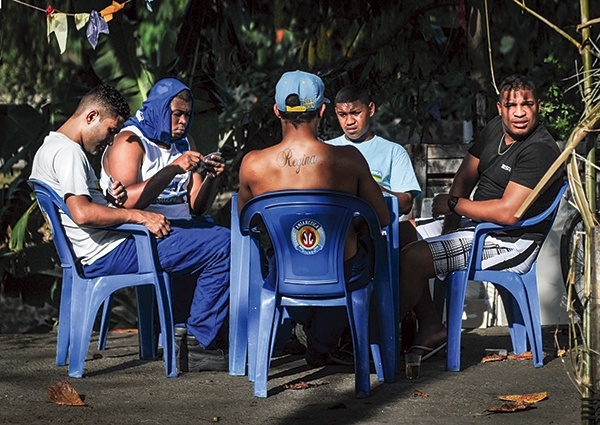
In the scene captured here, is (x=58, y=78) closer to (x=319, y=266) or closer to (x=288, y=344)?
(x=288, y=344)

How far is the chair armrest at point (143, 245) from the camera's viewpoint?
6.45 meters

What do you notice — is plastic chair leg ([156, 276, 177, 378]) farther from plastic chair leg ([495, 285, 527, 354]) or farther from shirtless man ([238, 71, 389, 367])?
plastic chair leg ([495, 285, 527, 354])

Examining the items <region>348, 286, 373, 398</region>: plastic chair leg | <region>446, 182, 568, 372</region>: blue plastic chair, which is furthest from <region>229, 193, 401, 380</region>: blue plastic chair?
<region>348, 286, 373, 398</region>: plastic chair leg

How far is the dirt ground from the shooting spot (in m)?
5.29

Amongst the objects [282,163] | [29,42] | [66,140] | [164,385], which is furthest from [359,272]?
[29,42]

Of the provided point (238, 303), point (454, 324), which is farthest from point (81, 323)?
point (454, 324)

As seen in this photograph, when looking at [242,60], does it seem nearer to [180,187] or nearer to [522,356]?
[180,187]

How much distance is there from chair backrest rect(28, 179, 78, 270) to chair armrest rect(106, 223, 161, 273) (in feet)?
1.03

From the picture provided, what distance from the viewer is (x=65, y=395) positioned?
572 centimetres

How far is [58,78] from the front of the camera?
1355 centimetres

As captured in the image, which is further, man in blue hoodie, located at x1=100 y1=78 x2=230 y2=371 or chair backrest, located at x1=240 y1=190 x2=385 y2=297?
man in blue hoodie, located at x1=100 y1=78 x2=230 y2=371

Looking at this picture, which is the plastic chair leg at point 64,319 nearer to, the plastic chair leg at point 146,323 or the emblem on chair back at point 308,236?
the plastic chair leg at point 146,323

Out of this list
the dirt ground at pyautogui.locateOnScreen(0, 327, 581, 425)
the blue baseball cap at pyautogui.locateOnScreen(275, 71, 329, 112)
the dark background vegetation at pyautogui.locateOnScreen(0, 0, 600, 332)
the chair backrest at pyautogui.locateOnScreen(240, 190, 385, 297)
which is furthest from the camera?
the dark background vegetation at pyautogui.locateOnScreen(0, 0, 600, 332)

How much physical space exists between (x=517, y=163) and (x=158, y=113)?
1990 mm
